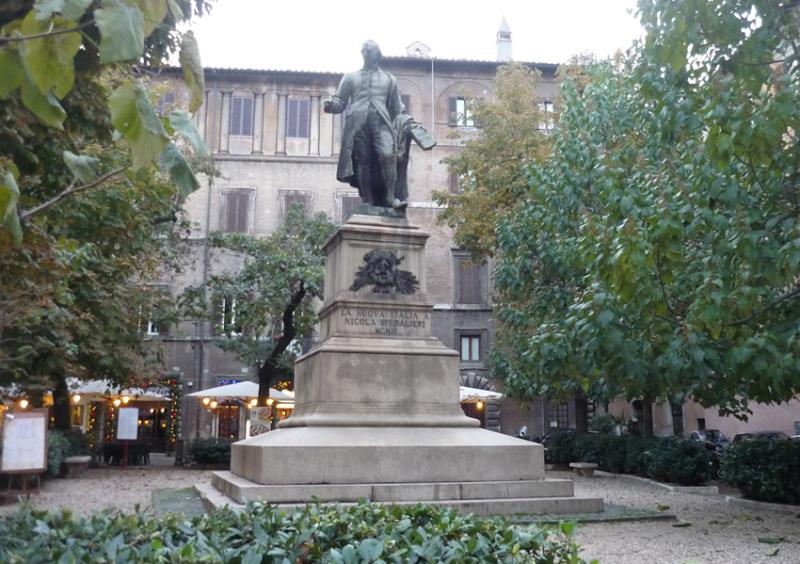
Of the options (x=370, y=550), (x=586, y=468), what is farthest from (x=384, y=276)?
(x=586, y=468)

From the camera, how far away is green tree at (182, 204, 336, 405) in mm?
26734

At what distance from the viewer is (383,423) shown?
9.90m

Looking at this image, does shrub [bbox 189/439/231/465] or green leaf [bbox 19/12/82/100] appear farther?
shrub [bbox 189/439/231/465]

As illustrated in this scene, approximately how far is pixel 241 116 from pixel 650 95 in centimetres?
3268

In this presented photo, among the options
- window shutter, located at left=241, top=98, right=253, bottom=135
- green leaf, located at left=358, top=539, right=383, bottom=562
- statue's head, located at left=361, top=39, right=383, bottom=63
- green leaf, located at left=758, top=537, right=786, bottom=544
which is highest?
window shutter, located at left=241, top=98, right=253, bottom=135

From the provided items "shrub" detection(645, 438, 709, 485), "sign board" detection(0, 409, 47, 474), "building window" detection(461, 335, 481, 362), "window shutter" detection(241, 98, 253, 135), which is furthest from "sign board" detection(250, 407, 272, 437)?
"window shutter" detection(241, 98, 253, 135)

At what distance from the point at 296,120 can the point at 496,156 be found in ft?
48.0

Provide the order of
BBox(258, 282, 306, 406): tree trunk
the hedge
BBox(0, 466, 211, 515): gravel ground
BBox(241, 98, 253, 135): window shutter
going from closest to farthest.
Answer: BBox(0, 466, 211, 515): gravel ground, the hedge, BBox(258, 282, 306, 406): tree trunk, BBox(241, 98, 253, 135): window shutter

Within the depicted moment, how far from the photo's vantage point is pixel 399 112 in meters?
12.4

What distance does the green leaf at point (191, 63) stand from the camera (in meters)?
2.07

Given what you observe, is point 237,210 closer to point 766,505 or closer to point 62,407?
point 62,407

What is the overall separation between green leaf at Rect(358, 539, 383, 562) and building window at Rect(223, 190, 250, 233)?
35530mm

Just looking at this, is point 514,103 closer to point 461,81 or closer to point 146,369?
point 461,81

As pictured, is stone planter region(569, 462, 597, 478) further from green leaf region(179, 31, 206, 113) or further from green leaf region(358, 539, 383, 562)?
green leaf region(179, 31, 206, 113)
